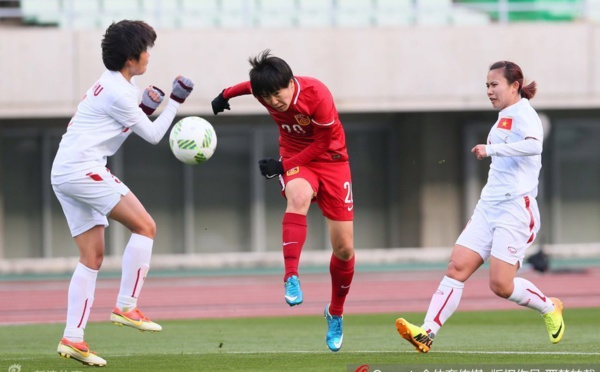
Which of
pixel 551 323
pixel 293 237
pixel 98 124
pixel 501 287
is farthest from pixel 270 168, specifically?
pixel 551 323

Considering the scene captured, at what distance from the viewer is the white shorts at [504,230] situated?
8062 mm

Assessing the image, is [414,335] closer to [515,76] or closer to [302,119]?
[302,119]

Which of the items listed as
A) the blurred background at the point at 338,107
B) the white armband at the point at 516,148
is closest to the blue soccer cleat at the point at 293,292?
the white armband at the point at 516,148

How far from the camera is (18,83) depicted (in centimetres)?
2273

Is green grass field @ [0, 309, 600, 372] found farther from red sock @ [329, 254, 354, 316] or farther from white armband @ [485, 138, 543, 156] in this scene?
white armband @ [485, 138, 543, 156]

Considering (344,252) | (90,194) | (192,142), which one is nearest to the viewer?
(90,194)

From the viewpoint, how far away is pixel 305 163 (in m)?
8.62

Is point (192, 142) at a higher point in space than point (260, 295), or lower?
higher

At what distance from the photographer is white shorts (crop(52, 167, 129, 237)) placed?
7.79 metres

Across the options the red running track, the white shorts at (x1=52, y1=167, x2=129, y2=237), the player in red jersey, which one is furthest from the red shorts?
the red running track

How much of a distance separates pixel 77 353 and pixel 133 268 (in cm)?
78

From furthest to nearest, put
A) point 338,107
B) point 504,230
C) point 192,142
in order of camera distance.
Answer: point 338,107, point 192,142, point 504,230

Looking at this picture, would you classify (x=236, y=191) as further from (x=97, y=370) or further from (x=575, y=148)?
(x=97, y=370)

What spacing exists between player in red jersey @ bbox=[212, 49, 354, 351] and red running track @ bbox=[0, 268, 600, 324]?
232 inches
